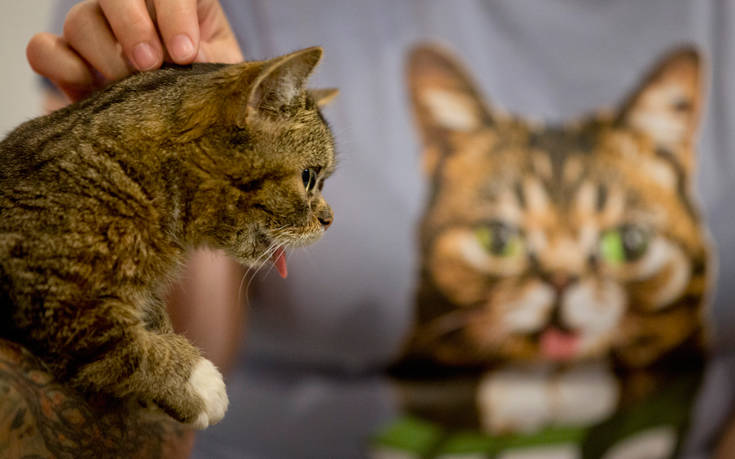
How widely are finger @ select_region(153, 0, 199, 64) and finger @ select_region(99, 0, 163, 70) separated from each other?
0.01m

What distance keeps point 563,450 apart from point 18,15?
1077 millimetres

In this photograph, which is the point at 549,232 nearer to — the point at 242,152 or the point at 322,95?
the point at 322,95

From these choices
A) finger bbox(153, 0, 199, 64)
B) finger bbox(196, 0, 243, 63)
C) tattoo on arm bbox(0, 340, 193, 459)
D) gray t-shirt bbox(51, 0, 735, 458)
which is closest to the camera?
tattoo on arm bbox(0, 340, 193, 459)

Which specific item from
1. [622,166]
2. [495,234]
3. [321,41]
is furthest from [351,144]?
[622,166]

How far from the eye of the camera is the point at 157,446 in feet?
1.95

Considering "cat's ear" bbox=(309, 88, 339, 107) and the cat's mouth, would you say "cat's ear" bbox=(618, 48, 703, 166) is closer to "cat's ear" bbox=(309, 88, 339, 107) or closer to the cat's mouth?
the cat's mouth

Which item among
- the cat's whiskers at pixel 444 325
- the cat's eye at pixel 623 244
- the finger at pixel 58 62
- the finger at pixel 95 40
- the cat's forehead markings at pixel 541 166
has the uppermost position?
the cat's forehead markings at pixel 541 166

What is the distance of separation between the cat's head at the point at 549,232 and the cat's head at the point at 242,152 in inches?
20.8

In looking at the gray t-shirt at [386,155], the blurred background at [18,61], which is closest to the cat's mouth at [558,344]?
the gray t-shirt at [386,155]

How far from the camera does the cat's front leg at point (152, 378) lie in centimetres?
53

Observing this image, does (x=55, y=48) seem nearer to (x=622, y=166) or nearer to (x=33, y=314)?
(x=33, y=314)

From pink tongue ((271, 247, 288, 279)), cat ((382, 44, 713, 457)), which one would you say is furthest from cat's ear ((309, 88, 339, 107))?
cat ((382, 44, 713, 457))

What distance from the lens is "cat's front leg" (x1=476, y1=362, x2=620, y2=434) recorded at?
116 cm

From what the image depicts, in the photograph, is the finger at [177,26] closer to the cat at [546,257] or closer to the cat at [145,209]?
the cat at [145,209]
